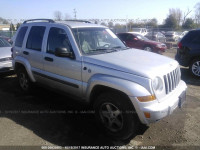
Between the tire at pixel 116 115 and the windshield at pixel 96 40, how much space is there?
3.48 ft

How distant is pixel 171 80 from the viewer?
3488 millimetres

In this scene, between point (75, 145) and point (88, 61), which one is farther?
point (88, 61)

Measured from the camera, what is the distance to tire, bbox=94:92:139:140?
127 inches

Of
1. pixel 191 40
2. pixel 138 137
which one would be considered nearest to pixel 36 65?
pixel 138 137

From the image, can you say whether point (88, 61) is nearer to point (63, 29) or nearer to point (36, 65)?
point (63, 29)

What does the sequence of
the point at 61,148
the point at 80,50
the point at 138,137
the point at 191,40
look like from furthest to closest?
the point at 191,40, the point at 80,50, the point at 138,137, the point at 61,148

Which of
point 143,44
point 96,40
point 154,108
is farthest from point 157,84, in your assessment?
point 143,44

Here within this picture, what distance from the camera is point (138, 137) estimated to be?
11.7ft

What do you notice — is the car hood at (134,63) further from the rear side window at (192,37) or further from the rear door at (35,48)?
the rear side window at (192,37)

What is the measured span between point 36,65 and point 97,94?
1936 millimetres

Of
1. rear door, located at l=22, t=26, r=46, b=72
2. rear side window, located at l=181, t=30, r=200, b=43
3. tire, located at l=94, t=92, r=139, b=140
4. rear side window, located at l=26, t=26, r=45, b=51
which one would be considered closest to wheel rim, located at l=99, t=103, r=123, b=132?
tire, located at l=94, t=92, r=139, b=140

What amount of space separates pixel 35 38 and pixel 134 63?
271cm

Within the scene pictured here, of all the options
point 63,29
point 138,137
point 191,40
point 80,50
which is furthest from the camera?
point 191,40

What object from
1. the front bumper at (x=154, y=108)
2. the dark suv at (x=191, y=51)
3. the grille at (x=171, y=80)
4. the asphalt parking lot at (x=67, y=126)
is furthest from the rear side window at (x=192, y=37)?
the front bumper at (x=154, y=108)
